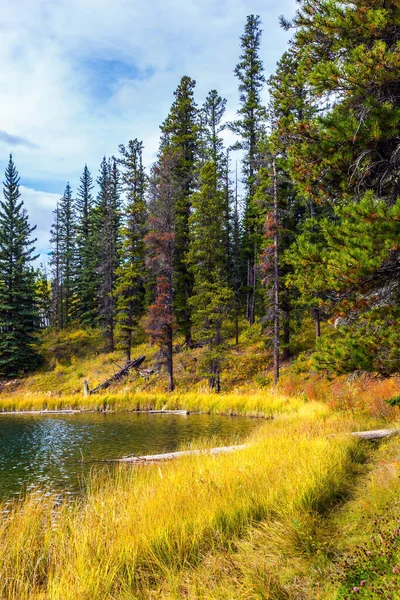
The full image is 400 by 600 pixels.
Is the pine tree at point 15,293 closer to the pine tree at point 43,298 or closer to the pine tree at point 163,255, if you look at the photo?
the pine tree at point 43,298

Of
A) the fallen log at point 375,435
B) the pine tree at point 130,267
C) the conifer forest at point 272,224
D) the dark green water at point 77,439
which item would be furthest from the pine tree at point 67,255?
the fallen log at point 375,435

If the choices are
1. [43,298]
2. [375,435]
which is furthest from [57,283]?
[375,435]

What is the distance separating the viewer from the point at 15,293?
38.5m

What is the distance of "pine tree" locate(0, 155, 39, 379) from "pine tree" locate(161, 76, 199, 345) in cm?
A: 1648

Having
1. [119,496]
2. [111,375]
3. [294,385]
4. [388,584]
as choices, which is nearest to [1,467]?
[119,496]

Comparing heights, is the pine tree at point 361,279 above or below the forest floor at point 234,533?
above

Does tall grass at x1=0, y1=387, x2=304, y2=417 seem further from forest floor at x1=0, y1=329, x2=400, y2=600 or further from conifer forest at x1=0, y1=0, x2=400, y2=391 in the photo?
forest floor at x1=0, y1=329, x2=400, y2=600

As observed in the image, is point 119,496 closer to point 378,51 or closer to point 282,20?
point 378,51

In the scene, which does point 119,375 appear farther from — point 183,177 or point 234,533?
point 234,533

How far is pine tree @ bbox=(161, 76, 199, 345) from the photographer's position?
32.5 metres

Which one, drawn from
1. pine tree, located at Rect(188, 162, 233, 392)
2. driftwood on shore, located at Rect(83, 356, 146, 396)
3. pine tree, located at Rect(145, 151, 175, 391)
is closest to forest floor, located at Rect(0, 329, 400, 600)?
pine tree, located at Rect(188, 162, 233, 392)

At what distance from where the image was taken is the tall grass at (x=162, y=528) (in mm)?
3869

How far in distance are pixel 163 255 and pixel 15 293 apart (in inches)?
735

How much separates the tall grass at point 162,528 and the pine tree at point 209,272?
18931 mm
